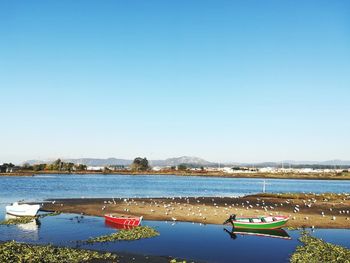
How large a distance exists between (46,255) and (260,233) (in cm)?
2118

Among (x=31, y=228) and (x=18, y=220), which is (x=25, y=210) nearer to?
(x=18, y=220)

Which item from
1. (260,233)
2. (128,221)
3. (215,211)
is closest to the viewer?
(260,233)

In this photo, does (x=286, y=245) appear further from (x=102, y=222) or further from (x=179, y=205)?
(x=179, y=205)

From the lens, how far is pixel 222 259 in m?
29.2

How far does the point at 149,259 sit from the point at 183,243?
682 centimetres

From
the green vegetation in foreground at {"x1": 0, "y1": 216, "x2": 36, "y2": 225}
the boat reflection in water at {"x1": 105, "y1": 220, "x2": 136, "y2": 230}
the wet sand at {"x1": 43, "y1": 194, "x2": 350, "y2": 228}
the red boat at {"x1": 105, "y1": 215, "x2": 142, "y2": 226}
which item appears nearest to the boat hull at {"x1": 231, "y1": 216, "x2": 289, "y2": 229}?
the wet sand at {"x1": 43, "y1": 194, "x2": 350, "y2": 228}

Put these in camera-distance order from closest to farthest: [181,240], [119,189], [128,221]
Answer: [181,240]
[128,221]
[119,189]

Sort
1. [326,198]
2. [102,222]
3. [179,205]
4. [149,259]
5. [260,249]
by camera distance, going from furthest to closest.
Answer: [326,198]
[179,205]
[102,222]
[260,249]
[149,259]

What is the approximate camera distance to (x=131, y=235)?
→ 116 feet

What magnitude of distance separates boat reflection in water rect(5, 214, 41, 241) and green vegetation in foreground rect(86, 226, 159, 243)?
594 cm

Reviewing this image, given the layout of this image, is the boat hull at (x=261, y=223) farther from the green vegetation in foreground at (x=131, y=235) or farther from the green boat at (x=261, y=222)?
the green vegetation in foreground at (x=131, y=235)

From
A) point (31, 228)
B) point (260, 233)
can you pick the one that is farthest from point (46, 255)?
point (260, 233)

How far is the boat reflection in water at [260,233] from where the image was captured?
38.2 meters

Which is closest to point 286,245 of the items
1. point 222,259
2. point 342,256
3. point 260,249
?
point 260,249
